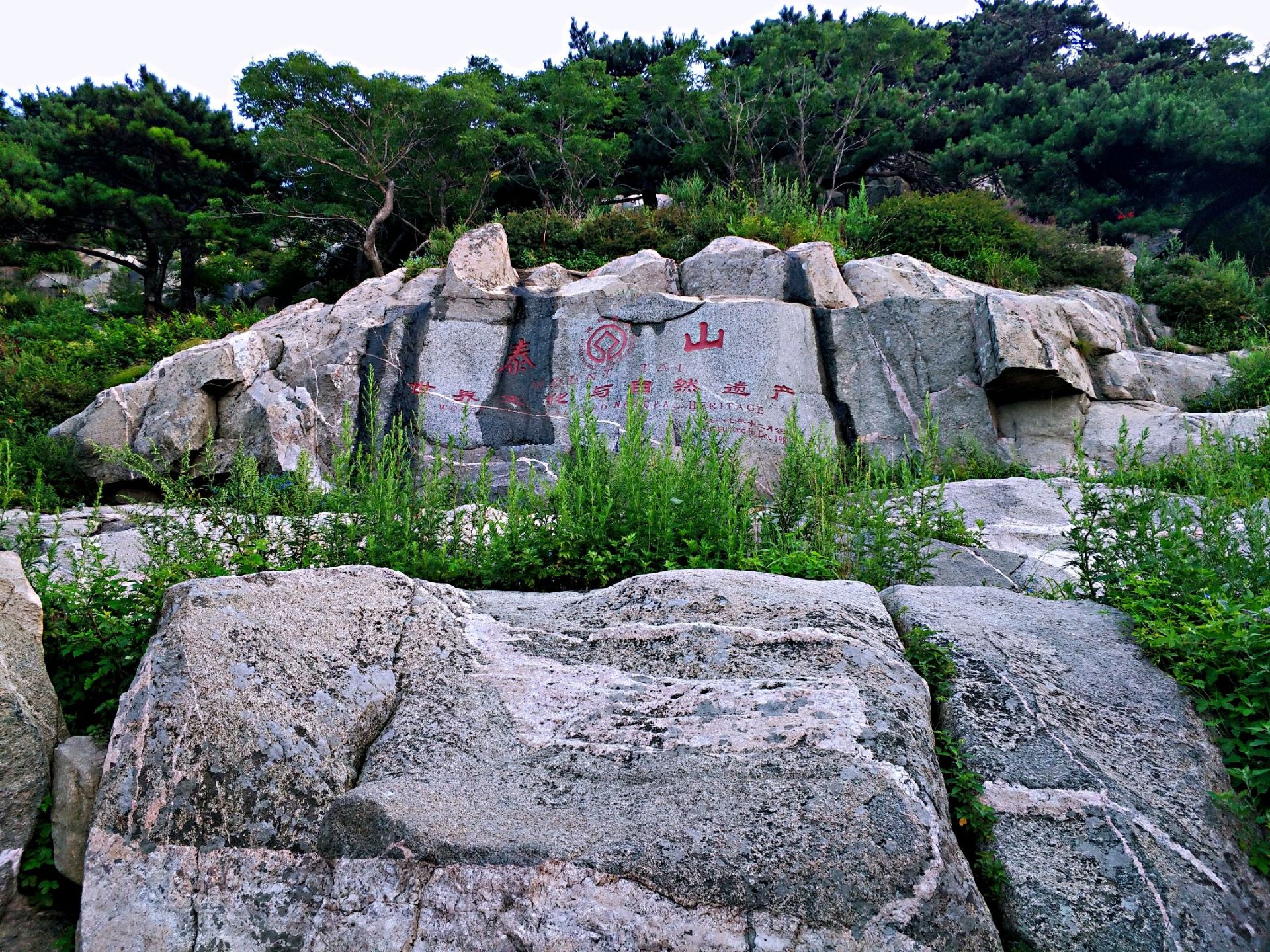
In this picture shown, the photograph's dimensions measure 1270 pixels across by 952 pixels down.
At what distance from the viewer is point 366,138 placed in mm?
14719

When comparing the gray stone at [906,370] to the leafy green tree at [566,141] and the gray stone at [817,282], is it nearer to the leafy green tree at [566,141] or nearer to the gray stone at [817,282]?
the gray stone at [817,282]

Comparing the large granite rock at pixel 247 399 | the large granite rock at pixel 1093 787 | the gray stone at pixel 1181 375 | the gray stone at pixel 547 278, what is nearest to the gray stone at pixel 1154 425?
the gray stone at pixel 1181 375

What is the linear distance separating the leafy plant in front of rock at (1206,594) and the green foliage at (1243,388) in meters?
6.55

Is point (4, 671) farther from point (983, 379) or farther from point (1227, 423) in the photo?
point (1227, 423)

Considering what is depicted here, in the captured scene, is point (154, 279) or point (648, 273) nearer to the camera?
point (648, 273)

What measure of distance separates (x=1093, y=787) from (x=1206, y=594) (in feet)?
4.00

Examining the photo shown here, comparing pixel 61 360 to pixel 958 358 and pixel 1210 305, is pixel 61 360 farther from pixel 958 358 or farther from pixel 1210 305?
pixel 1210 305

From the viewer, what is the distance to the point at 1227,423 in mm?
8773

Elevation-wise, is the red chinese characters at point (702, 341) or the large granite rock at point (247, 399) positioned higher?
the red chinese characters at point (702, 341)

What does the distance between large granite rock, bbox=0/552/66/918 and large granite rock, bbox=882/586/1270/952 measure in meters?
3.41

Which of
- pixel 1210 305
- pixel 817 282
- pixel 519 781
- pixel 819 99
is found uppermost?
pixel 819 99

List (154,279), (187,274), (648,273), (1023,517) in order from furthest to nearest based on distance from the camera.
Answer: (154,279) → (187,274) → (648,273) → (1023,517)

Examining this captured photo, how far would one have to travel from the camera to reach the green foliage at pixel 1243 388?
9883 mm

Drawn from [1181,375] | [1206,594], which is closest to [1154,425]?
[1181,375]
